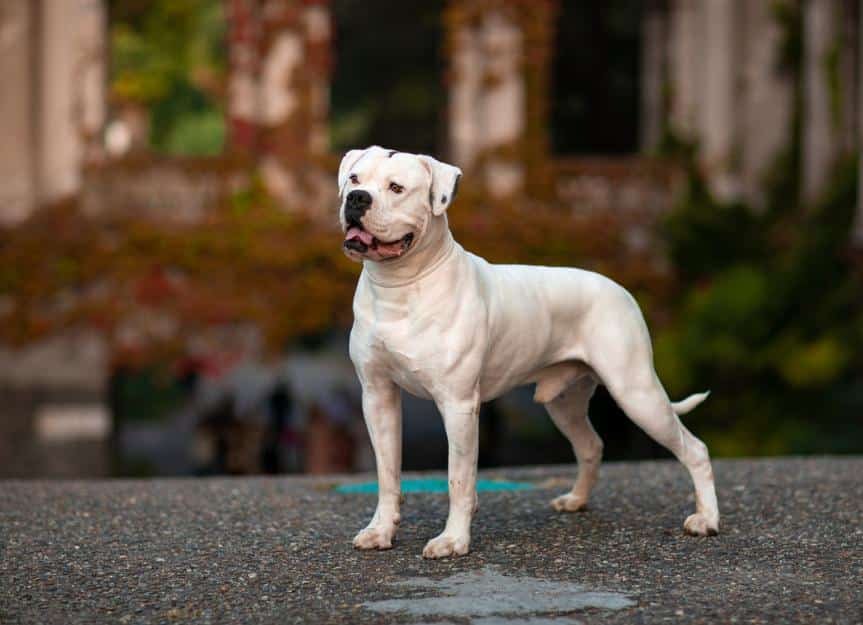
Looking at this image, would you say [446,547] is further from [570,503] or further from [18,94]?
[18,94]

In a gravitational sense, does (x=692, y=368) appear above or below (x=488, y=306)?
below

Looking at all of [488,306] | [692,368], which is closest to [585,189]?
[692,368]

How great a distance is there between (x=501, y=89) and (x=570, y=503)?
11.0 metres

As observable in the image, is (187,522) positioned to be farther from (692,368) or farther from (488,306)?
(692,368)

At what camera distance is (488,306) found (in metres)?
6.56

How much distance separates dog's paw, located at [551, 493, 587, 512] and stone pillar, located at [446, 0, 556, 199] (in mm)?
10283

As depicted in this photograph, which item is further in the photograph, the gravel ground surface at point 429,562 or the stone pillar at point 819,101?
the stone pillar at point 819,101

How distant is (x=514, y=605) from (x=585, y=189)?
12694mm

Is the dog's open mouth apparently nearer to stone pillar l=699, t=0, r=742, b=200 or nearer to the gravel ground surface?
the gravel ground surface

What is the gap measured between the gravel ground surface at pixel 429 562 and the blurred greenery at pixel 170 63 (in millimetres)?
15821

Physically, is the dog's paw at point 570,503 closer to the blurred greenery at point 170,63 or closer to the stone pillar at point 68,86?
the stone pillar at point 68,86

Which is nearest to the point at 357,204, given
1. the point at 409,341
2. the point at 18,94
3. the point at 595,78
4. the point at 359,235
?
the point at 359,235

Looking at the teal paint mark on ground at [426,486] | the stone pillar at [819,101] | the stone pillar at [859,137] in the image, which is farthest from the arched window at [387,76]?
the teal paint mark on ground at [426,486]

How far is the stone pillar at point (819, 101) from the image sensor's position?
1809 centimetres
